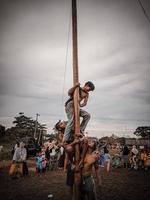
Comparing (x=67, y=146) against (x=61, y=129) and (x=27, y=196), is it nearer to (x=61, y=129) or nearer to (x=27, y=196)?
(x=61, y=129)

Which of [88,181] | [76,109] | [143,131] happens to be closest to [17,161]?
[88,181]

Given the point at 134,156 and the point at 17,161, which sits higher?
the point at 134,156

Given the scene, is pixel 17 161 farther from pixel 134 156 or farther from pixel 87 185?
pixel 134 156

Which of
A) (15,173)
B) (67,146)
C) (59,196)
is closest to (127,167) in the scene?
(15,173)

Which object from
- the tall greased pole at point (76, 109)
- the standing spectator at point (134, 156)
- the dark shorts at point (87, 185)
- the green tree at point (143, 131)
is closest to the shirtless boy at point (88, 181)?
the dark shorts at point (87, 185)

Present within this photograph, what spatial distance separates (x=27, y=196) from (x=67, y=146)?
5.81m

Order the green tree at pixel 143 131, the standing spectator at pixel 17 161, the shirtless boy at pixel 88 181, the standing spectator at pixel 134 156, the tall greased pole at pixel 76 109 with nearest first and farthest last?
1. the tall greased pole at pixel 76 109
2. the shirtless boy at pixel 88 181
3. the standing spectator at pixel 17 161
4. the standing spectator at pixel 134 156
5. the green tree at pixel 143 131

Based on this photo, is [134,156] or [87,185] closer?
[87,185]

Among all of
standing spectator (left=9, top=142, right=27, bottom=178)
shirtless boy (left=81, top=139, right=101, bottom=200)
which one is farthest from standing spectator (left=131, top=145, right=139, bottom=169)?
shirtless boy (left=81, top=139, right=101, bottom=200)

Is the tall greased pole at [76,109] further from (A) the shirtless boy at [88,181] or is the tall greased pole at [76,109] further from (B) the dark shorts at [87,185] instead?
(B) the dark shorts at [87,185]

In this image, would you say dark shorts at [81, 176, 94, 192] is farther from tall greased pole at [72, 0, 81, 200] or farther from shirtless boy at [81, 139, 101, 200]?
tall greased pole at [72, 0, 81, 200]

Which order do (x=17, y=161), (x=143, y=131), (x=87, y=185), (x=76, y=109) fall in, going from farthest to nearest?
(x=143, y=131)
(x=17, y=161)
(x=87, y=185)
(x=76, y=109)

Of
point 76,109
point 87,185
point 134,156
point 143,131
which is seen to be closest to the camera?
point 76,109

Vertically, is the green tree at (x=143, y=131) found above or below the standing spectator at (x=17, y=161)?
above
